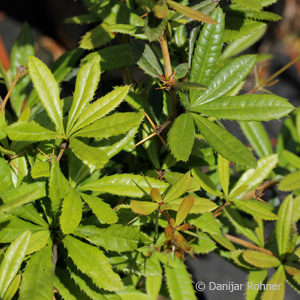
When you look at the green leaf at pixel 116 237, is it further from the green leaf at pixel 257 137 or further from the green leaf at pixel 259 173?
the green leaf at pixel 257 137

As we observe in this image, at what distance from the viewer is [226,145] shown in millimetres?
724

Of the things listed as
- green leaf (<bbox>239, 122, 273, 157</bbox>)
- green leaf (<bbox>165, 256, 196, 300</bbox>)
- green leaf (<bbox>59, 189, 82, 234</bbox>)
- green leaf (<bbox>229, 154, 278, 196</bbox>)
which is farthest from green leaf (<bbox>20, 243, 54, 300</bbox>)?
green leaf (<bbox>239, 122, 273, 157</bbox>)

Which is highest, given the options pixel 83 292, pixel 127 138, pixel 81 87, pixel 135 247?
pixel 81 87

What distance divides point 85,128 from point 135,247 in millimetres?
272

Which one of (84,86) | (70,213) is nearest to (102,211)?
(70,213)

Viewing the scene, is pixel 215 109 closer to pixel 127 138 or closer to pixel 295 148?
pixel 127 138

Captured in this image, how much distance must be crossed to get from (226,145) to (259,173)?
33 centimetres

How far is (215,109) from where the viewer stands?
31.1 inches

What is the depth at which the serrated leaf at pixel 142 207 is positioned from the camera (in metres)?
0.70

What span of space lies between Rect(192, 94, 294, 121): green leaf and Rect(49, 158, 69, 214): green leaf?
0.32 m

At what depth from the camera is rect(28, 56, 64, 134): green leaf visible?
0.72 metres

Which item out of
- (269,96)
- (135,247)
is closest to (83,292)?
(135,247)

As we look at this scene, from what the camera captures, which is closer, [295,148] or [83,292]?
[83,292]

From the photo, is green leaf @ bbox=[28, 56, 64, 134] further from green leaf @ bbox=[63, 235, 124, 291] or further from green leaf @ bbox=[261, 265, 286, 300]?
green leaf @ bbox=[261, 265, 286, 300]
